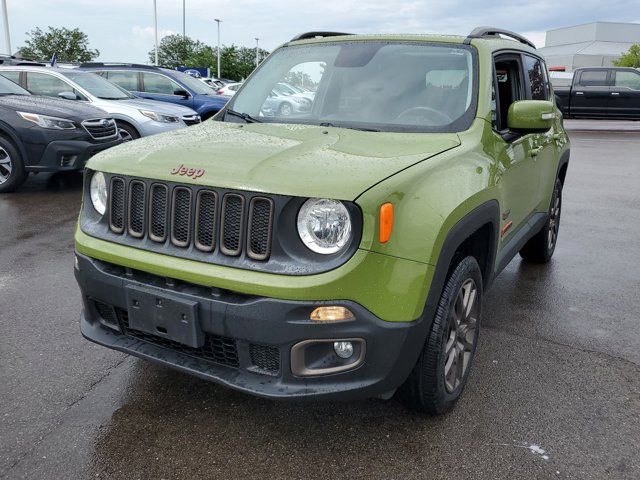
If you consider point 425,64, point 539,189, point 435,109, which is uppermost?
point 425,64

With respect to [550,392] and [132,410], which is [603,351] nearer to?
[550,392]

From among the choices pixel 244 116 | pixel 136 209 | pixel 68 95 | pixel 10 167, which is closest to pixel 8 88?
pixel 68 95

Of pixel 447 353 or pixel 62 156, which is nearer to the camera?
pixel 447 353

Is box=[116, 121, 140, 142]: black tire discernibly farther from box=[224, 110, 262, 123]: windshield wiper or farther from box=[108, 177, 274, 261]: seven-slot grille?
box=[108, 177, 274, 261]: seven-slot grille

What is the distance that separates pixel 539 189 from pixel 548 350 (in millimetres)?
1233

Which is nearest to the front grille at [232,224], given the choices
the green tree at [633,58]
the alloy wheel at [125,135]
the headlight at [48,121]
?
the headlight at [48,121]

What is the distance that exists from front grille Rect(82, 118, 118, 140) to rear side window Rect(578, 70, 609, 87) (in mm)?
15750

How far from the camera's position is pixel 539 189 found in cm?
427

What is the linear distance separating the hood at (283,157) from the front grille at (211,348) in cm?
62

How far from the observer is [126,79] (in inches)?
507

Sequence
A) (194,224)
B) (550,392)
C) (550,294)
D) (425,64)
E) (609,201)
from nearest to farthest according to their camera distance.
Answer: (194,224), (550,392), (425,64), (550,294), (609,201)

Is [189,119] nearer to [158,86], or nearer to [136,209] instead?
[158,86]

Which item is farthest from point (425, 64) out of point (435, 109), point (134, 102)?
point (134, 102)

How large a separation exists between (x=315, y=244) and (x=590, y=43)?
105 metres
